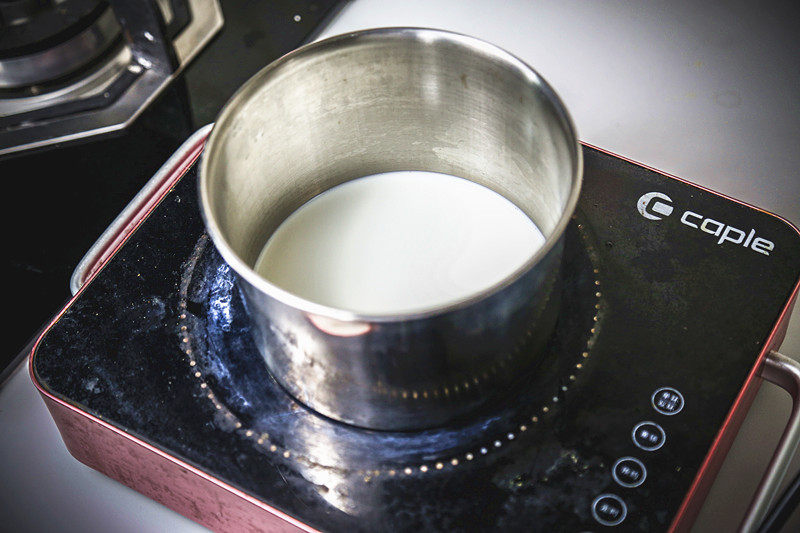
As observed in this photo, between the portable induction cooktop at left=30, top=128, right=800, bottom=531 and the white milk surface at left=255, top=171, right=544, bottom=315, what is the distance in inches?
1.7

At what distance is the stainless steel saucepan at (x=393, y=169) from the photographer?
1.32ft

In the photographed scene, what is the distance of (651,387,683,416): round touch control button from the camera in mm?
488

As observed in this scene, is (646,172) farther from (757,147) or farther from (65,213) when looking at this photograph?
(65,213)

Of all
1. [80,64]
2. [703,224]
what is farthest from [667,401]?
[80,64]

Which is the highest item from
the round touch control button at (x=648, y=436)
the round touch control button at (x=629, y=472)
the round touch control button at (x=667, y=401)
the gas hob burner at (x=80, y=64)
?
the gas hob burner at (x=80, y=64)

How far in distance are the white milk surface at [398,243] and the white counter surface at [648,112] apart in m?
0.17

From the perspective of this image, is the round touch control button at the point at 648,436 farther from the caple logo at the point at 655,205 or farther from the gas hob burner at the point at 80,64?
the gas hob burner at the point at 80,64

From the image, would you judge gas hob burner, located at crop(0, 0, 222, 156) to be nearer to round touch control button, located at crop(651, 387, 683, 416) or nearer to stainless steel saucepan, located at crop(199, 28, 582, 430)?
stainless steel saucepan, located at crop(199, 28, 582, 430)

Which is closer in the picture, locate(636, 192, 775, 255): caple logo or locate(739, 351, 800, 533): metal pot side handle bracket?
locate(739, 351, 800, 533): metal pot side handle bracket

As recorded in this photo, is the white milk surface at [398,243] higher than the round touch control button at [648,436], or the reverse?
the white milk surface at [398,243]

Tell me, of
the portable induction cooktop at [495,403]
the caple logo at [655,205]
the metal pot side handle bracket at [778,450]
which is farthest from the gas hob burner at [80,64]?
the metal pot side handle bracket at [778,450]

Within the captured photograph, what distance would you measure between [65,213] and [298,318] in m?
0.30

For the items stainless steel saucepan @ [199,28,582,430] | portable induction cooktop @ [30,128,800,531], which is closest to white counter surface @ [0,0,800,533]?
portable induction cooktop @ [30,128,800,531]

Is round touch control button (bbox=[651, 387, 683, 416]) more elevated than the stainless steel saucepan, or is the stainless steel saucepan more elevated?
the stainless steel saucepan
